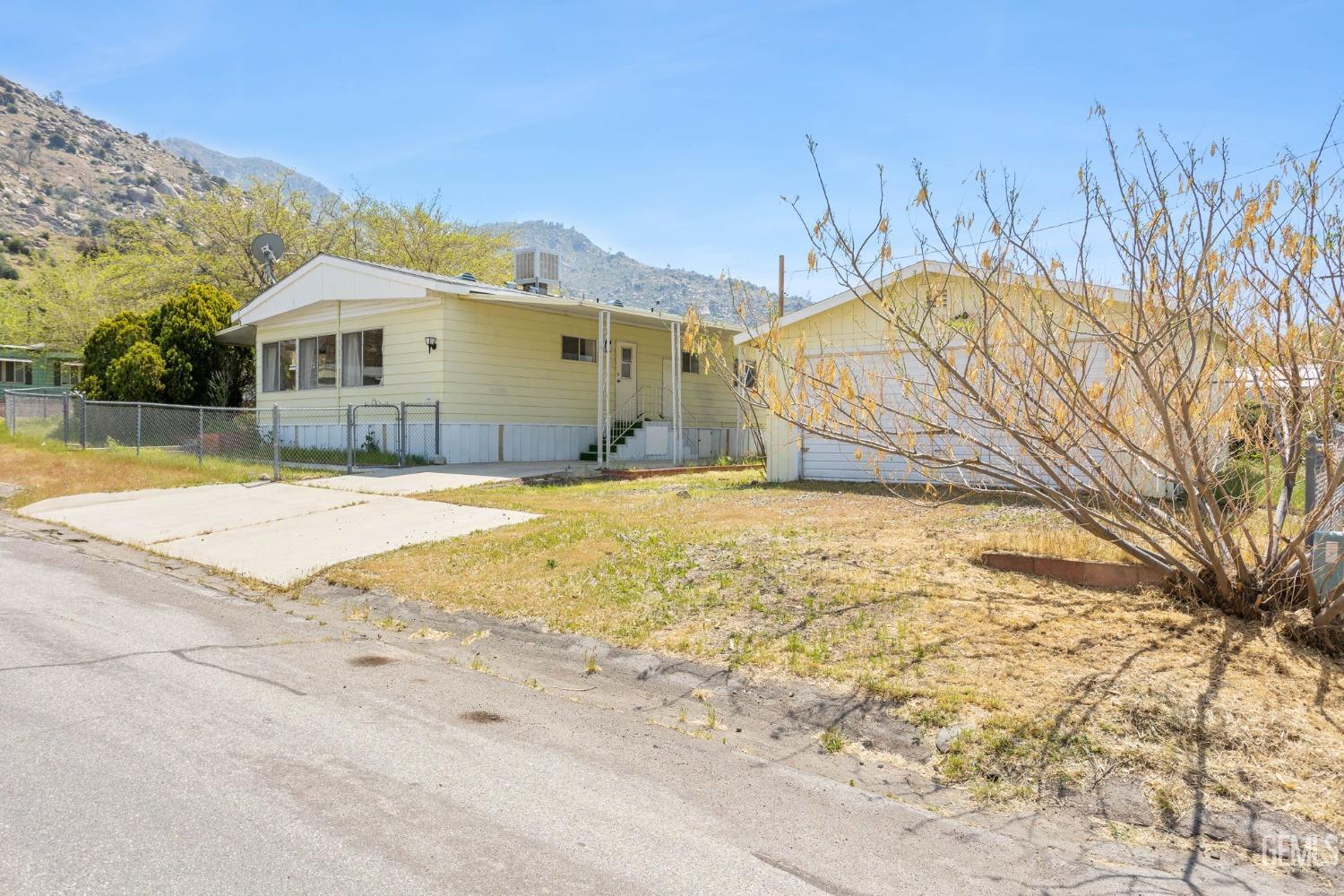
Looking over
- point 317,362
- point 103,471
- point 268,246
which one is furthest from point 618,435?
point 268,246

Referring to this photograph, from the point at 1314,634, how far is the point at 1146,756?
1859 mm

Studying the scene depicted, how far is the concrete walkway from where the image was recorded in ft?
43.0

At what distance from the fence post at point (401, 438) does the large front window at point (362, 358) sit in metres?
1.92

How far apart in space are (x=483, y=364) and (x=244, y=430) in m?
5.20

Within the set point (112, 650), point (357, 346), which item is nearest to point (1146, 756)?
point (112, 650)

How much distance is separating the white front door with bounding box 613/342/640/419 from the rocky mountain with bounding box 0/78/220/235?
67.8 meters

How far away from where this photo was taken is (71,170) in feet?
294

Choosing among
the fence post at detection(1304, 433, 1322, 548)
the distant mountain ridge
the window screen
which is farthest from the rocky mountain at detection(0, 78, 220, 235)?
the fence post at detection(1304, 433, 1322, 548)

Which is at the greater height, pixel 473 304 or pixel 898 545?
pixel 473 304

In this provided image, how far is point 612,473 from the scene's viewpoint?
1566 centimetres

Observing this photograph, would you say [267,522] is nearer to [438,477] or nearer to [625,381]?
[438,477]

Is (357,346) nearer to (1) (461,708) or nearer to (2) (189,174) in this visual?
(1) (461,708)

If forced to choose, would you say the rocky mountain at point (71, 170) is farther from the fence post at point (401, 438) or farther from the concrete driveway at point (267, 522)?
the concrete driveway at point (267, 522)

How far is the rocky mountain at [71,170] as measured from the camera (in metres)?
76.4
